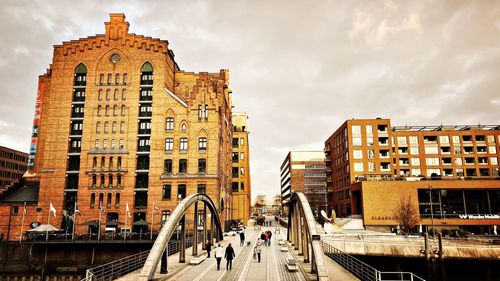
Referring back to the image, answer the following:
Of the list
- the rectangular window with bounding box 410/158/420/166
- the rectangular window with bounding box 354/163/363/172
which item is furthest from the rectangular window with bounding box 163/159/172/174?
the rectangular window with bounding box 410/158/420/166

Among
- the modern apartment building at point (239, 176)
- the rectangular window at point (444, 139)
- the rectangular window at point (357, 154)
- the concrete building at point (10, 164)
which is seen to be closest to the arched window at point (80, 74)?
the modern apartment building at point (239, 176)

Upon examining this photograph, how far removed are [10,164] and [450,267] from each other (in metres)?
109

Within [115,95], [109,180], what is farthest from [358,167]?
[115,95]

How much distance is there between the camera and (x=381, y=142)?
74500mm

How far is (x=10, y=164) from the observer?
327 feet

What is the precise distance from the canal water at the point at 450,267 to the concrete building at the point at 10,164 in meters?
98.2

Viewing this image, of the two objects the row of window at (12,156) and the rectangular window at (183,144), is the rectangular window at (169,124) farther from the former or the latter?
the row of window at (12,156)

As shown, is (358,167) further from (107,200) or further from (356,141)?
(107,200)

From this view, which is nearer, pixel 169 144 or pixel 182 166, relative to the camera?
pixel 182 166

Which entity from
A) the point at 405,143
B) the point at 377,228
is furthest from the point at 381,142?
the point at 377,228

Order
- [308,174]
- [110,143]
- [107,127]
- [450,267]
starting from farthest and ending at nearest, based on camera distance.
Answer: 1. [308,174]
2. [107,127]
3. [110,143]
4. [450,267]

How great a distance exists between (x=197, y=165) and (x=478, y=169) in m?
67.2

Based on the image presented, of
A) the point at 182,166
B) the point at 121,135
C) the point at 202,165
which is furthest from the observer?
the point at 121,135

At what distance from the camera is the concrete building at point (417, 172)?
196 feet
